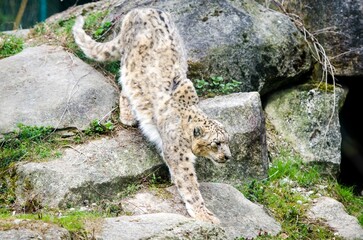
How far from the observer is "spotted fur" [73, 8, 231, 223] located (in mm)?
7508

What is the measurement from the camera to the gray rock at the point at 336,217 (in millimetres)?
7958

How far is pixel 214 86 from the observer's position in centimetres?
941

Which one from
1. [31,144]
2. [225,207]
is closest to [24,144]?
[31,144]

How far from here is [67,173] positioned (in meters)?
7.46

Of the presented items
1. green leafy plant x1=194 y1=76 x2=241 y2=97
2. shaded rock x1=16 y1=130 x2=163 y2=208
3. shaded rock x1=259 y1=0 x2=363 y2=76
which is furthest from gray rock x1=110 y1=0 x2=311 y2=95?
shaded rock x1=16 y1=130 x2=163 y2=208

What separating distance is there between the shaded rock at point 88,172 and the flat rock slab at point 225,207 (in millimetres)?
324

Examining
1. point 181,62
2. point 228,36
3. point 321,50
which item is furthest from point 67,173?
point 321,50

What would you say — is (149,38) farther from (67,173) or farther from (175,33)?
(67,173)

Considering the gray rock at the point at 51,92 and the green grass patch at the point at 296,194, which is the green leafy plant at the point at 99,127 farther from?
the green grass patch at the point at 296,194

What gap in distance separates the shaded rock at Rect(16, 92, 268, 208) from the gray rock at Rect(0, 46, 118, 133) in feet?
1.70

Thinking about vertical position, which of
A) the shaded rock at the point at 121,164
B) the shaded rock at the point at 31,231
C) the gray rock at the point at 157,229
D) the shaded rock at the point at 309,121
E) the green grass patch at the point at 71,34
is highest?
the shaded rock at the point at 31,231

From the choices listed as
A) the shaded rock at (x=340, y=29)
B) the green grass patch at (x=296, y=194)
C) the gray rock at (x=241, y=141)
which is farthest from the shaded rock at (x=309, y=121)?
the gray rock at (x=241, y=141)

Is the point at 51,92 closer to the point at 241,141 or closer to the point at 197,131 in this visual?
the point at 197,131

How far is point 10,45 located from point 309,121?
4339mm
